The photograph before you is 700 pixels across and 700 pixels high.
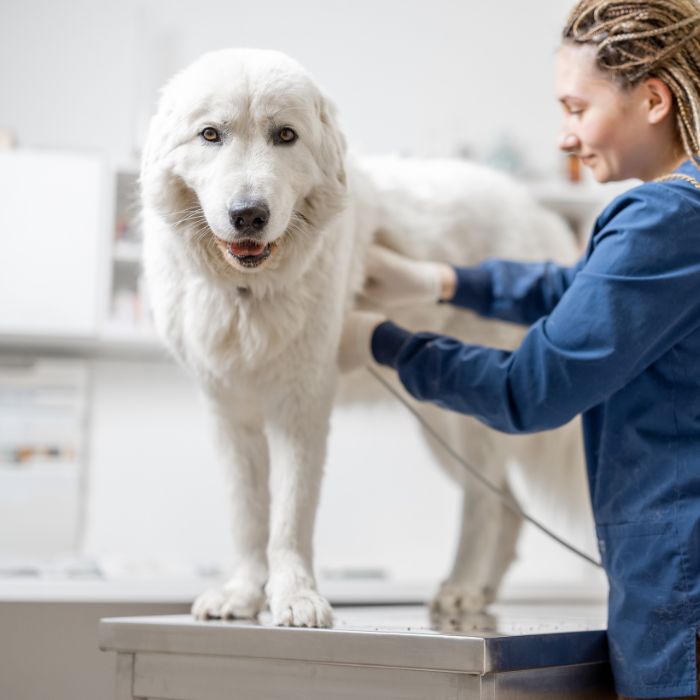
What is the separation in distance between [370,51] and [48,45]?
3.98 feet

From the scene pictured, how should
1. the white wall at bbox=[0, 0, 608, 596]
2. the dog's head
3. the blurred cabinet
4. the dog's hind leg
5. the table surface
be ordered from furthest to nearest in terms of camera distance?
the white wall at bbox=[0, 0, 608, 596] < the blurred cabinet < the dog's hind leg < the dog's head < the table surface

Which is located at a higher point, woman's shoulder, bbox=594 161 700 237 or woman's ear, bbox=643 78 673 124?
woman's ear, bbox=643 78 673 124

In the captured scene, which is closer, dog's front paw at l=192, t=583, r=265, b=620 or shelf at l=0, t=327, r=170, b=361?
dog's front paw at l=192, t=583, r=265, b=620

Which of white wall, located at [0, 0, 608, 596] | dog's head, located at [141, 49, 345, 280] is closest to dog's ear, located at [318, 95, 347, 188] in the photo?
dog's head, located at [141, 49, 345, 280]

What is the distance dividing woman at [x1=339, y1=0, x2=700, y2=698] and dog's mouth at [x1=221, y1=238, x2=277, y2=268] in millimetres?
287

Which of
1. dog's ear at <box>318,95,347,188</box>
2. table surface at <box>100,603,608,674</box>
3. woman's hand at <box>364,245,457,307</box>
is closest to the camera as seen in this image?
table surface at <box>100,603,608,674</box>

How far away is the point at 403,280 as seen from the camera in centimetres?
196

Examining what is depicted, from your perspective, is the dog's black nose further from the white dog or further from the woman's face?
the woman's face

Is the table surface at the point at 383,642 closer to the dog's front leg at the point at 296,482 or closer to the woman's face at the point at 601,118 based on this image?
the dog's front leg at the point at 296,482

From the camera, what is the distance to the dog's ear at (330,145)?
5.07ft

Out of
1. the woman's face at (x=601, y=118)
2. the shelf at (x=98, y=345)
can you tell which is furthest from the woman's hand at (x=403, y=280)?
the shelf at (x=98, y=345)

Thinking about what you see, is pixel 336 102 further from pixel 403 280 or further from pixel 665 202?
pixel 665 202

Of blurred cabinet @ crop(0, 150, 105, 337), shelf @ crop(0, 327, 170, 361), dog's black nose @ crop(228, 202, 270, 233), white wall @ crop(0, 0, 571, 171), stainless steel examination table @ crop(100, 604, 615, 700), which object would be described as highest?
white wall @ crop(0, 0, 571, 171)

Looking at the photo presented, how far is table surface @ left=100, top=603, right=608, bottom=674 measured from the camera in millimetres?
1296
